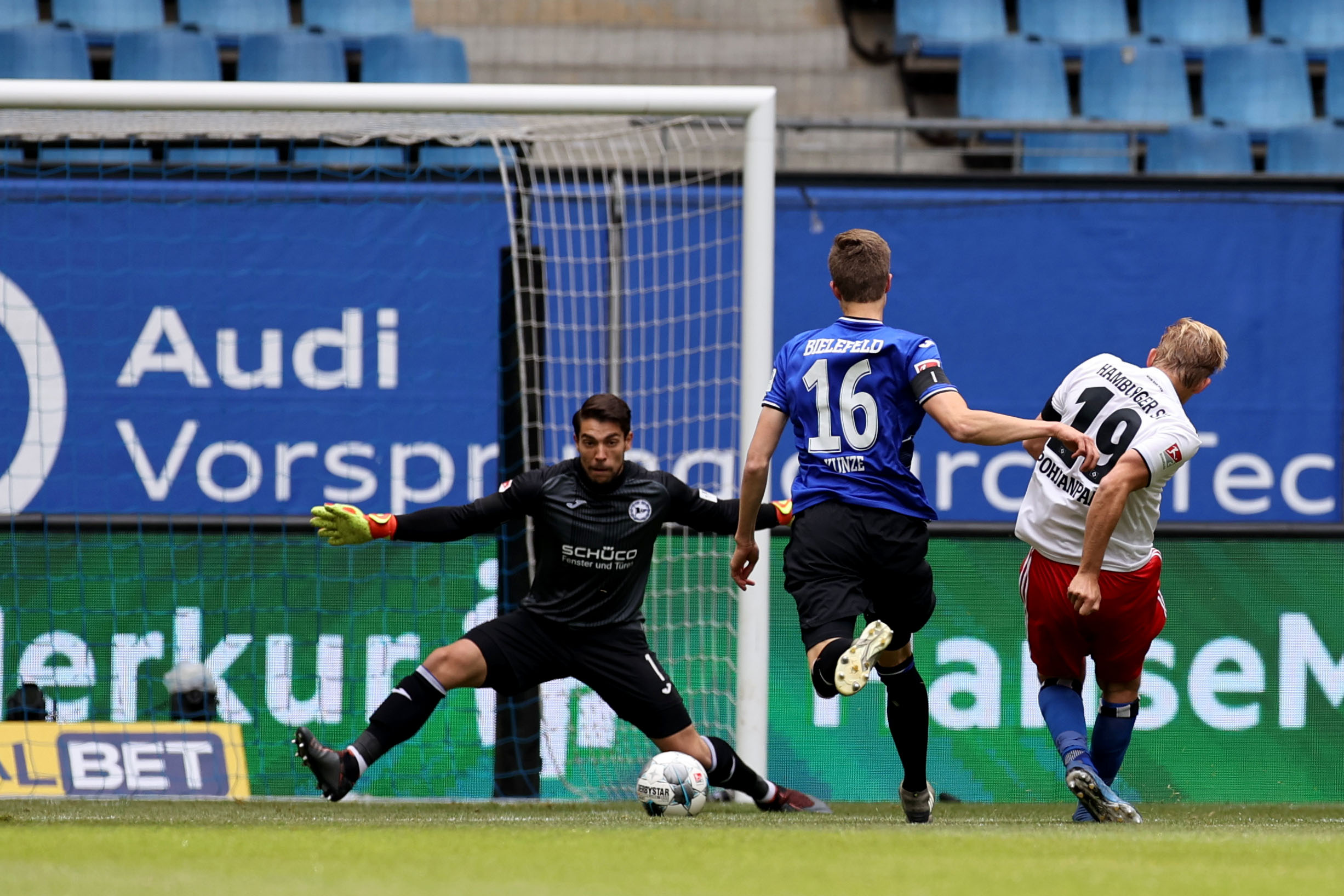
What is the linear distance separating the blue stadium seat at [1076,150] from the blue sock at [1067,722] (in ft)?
18.2

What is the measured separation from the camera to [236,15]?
36.2ft

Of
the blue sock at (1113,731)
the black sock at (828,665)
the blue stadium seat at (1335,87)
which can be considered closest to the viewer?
the black sock at (828,665)

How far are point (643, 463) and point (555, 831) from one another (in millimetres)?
3074

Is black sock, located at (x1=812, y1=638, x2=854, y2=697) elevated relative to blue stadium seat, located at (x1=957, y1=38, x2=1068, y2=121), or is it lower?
lower

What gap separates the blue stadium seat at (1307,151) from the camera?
10625 mm

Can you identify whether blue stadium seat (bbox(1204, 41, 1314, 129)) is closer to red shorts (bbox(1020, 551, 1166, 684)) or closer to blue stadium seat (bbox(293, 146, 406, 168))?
blue stadium seat (bbox(293, 146, 406, 168))

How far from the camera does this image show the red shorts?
5125mm

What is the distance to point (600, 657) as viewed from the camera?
17.9ft

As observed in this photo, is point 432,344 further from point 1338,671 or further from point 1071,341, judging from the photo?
point 1338,671

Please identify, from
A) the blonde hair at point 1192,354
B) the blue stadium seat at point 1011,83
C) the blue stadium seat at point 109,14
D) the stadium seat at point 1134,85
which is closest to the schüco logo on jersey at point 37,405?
the blue stadium seat at point 109,14

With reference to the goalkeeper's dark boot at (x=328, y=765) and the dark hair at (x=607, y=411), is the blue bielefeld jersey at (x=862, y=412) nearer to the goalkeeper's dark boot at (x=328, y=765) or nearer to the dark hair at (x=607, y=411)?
the dark hair at (x=607, y=411)

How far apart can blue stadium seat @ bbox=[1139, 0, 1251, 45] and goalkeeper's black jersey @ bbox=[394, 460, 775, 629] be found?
7.99 metres

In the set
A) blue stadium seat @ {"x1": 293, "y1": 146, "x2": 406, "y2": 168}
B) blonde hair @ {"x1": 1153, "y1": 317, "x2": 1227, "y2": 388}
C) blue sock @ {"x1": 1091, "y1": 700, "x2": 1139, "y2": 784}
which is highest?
blue stadium seat @ {"x1": 293, "y1": 146, "x2": 406, "y2": 168}

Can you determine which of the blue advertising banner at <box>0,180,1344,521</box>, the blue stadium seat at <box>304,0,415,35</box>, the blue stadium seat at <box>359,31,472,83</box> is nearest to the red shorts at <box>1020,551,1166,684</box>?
the blue advertising banner at <box>0,180,1344,521</box>
